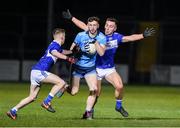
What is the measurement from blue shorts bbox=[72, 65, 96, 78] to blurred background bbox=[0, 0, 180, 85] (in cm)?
2039

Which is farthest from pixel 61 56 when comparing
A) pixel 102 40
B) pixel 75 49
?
pixel 102 40

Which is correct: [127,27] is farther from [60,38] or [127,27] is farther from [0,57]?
[60,38]

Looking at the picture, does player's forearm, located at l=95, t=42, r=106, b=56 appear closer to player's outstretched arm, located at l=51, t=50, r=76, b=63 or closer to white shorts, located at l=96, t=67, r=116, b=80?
player's outstretched arm, located at l=51, t=50, r=76, b=63

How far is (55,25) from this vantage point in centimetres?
4259

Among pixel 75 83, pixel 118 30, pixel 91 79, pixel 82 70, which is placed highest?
pixel 82 70

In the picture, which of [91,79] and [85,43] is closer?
[85,43]

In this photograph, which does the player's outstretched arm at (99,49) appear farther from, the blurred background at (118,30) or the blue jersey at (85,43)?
the blurred background at (118,30)

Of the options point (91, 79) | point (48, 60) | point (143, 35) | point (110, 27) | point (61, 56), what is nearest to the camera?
point (61, 56)

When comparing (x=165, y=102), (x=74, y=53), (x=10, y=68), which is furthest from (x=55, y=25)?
(x=74, y=53)

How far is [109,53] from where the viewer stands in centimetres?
1574

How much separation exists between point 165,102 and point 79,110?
5.61 meters

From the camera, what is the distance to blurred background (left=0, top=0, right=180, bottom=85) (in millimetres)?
38469

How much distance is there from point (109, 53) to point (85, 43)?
3.11 ft

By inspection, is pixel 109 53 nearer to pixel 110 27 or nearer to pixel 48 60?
pixel 110 27
